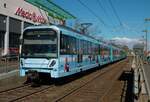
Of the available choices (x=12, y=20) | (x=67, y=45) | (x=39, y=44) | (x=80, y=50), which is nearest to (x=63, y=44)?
(x=67, y=45)

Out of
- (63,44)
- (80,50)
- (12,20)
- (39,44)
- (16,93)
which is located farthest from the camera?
(12,20)

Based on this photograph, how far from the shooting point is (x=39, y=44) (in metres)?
15.9

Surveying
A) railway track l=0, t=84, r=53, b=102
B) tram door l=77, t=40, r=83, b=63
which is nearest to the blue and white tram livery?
railway track l=0, t=84, r=53, b=102

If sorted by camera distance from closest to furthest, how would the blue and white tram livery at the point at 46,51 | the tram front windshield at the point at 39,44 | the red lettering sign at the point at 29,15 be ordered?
1. the blue and white tram livery at the point at 46,51
2. the tram front windshield at the point at 39,44
3. the red lettering sign at the point at 29,15

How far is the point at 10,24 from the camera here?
37.2 metres

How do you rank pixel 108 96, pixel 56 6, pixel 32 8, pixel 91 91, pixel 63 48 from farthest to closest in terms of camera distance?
pixel 32 8
pixel 56 6
pixel 63 48
pixel 91 91
pixel 108 96

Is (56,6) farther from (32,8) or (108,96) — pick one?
(108,96)

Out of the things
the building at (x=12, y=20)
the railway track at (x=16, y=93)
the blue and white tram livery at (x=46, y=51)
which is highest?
the building at (x=12, y=20)

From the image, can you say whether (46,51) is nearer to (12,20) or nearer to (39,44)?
(39,44)

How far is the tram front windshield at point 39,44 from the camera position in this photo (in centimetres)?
1564

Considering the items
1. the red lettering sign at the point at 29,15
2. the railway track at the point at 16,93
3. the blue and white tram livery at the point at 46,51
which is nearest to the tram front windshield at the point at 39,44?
the blue and white tram livery at the point at 46,51

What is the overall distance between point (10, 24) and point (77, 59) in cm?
1978

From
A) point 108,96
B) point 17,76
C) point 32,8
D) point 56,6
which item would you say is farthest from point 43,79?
point 32,8

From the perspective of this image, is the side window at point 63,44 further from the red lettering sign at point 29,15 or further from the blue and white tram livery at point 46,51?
the red lettering sign at point 29,15
